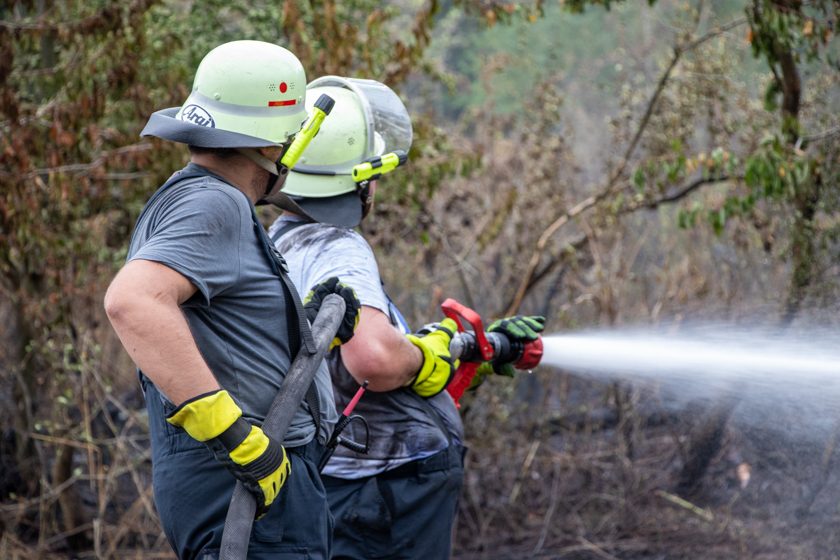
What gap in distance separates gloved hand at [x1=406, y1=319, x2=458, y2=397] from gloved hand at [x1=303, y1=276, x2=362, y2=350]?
0.31 m

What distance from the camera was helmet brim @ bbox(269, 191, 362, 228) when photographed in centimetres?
327

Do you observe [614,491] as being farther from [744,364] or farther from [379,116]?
[379,116]

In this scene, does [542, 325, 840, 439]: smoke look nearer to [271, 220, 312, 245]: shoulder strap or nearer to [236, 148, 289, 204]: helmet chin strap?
[271, 220, 312, 245]: shoulder strap

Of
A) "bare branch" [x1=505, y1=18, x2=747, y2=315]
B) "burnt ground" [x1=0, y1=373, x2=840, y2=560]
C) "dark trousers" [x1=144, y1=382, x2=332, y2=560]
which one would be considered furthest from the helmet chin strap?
"bare branch" [x1=505, y1=18, x2=747, y2=315]

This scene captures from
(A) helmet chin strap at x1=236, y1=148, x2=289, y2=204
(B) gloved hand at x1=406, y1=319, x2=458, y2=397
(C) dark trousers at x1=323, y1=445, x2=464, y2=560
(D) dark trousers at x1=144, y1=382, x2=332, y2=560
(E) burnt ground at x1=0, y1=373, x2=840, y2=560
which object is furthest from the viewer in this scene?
(E) burnt ground at x1=0, y1=373, x2=840, y2=560

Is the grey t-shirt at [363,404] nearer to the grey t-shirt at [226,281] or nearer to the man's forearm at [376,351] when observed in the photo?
the man's forearm at [376,351]

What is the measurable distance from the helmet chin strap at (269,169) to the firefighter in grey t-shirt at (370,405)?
0.42 meters

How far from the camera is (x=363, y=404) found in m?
3.28

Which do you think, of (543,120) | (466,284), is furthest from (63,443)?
(543,120)

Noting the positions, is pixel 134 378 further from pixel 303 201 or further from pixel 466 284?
pixel 303 201

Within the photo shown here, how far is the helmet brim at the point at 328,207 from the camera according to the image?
3.27 meters

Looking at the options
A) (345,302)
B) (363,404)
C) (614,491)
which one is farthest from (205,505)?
(614,491)

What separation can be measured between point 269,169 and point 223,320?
0.48m

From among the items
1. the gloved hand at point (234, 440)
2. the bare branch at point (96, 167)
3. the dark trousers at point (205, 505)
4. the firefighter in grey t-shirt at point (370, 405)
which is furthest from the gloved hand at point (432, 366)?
the bare branch at point (96, 167)
